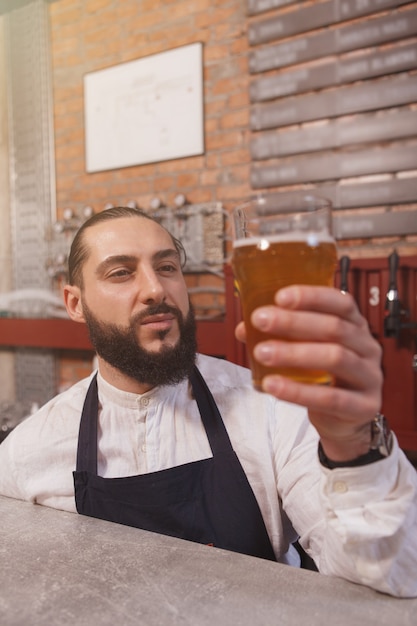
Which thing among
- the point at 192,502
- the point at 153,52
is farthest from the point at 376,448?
the point at 153,52

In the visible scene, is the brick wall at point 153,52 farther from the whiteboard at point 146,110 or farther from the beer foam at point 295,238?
the beer foam at point 295,238

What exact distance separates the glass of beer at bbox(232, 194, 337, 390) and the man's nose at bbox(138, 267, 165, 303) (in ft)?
2.28

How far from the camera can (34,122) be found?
3.94 metres

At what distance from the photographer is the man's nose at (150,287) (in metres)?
1.46

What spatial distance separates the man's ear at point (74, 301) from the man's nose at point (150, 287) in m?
0.29

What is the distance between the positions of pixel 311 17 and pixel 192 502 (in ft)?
8.28

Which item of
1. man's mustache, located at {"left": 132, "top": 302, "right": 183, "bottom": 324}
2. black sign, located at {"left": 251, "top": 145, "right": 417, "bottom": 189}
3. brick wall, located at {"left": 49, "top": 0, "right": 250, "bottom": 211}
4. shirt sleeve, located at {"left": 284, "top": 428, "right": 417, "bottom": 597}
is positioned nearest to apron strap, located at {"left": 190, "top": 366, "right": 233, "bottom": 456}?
man's mustache, located at {"left": 132, "top": 302, "right": 183, "bottom": 324}

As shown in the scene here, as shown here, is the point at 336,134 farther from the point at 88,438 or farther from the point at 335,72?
the point at 88,438

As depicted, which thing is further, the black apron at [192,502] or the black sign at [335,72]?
the black sign at [335,72]

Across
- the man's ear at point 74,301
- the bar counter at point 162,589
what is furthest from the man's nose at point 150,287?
the bar counter at point 162,589

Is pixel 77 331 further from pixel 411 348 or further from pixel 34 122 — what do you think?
pixel 411 348

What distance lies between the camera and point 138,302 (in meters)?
1.47

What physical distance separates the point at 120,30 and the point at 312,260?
3407mm

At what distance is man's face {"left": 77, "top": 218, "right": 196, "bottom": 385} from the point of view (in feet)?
4.82
